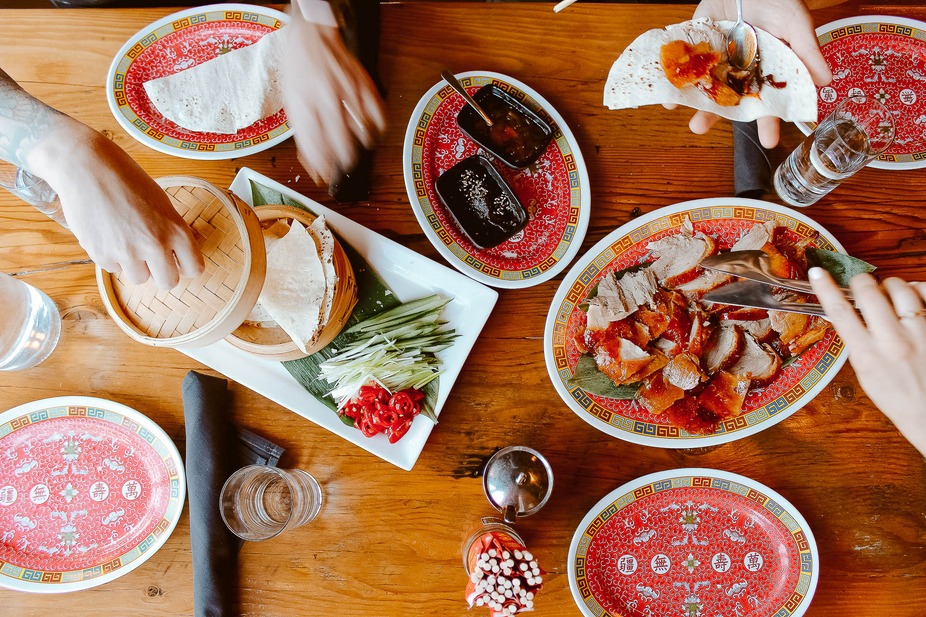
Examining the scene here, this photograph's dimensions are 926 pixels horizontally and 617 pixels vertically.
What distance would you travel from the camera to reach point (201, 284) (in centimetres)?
149

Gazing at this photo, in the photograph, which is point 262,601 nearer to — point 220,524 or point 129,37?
point 220,524

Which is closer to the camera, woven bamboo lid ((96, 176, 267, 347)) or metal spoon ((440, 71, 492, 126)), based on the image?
woven bamboo lid ((96, 176, 267, 347))

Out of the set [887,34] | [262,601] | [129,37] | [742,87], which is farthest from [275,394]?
[887,34]

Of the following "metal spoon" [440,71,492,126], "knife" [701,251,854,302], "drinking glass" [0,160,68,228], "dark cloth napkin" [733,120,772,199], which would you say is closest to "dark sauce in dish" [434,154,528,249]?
"metal spoon" [440,71,492,126]

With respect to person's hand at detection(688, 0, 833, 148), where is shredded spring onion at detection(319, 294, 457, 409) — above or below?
below

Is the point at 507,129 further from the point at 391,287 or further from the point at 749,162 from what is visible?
the point at 749,162

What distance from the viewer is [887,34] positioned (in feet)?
6.31

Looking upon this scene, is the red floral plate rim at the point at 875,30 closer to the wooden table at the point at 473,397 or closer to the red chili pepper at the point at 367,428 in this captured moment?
the wooden table at the point at 473,397

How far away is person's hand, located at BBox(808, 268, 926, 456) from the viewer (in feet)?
4.44

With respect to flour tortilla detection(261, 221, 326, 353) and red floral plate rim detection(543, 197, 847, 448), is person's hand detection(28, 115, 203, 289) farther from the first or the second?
red floral plate rim detection(543, 197, 847, 448)

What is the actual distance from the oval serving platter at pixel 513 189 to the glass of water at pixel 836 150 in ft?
2.11

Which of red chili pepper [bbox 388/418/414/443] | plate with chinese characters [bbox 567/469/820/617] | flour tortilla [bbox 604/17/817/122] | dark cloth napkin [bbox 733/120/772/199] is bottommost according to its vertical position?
plate with chinese characters [bbox 567/469/820/617]

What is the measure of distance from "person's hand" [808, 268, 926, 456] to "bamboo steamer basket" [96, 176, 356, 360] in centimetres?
139

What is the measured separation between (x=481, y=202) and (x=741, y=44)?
0.93 m
